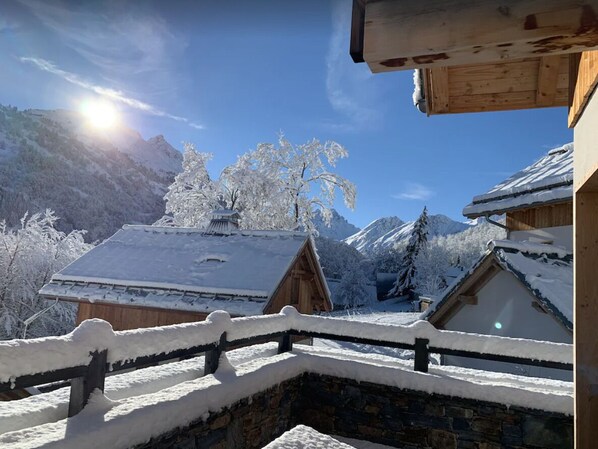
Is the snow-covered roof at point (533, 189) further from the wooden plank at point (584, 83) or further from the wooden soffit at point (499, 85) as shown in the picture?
→ the wooden plank at point (584, 83)

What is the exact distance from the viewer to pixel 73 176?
5672 centimetres

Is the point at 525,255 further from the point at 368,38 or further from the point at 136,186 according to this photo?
the point at 136,186

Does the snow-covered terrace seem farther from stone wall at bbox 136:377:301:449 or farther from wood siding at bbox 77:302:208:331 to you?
wood siding at bbox 77:302:208:331

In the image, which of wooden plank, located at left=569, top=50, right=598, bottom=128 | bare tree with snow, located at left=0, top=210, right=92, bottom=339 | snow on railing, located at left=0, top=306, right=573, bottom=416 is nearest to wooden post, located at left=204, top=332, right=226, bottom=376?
snow on railing, located at left=0, top=306, right=573, bottom=416

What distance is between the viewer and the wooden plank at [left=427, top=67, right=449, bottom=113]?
2.91 m

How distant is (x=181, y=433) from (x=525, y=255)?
7.48m

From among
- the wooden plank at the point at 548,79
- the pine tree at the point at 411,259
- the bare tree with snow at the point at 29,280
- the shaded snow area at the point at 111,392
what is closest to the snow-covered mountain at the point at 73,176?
the bare tree with snow at the point at 29,280

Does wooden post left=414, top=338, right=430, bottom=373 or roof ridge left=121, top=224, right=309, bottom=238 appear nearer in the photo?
wooden post left=414, top=338, right=430, bottom=373

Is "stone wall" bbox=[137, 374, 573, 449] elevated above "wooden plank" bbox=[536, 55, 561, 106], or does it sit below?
below

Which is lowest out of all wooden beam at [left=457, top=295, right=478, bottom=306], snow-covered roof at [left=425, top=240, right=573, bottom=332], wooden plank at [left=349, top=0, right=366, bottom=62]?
wooden beam at [left=457, top=295, right=478, bottom=306]

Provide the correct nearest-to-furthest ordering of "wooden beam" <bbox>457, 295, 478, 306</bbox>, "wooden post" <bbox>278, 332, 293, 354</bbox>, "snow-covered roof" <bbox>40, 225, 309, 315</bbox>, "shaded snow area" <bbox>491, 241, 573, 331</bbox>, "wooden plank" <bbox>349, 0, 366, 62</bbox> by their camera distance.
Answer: "wooden plank" <bbox>349, 0, 366, 62</bbox> < "wooden post" <bbox>278, 332, 293, 354</bbox> < "shaded snow area" <bbox>491, 241, 573, 331</bbox> < "wooden beam" <bbox>457, 295, 478, 306</bbox> < "snow-covered roof" <bbox>40, 225, 309, 315</bbox>

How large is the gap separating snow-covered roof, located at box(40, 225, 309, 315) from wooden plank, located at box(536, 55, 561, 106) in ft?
26.9

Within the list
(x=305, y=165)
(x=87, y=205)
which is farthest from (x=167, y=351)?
(x=87, y=205)

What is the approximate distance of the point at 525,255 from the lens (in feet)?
26.3
